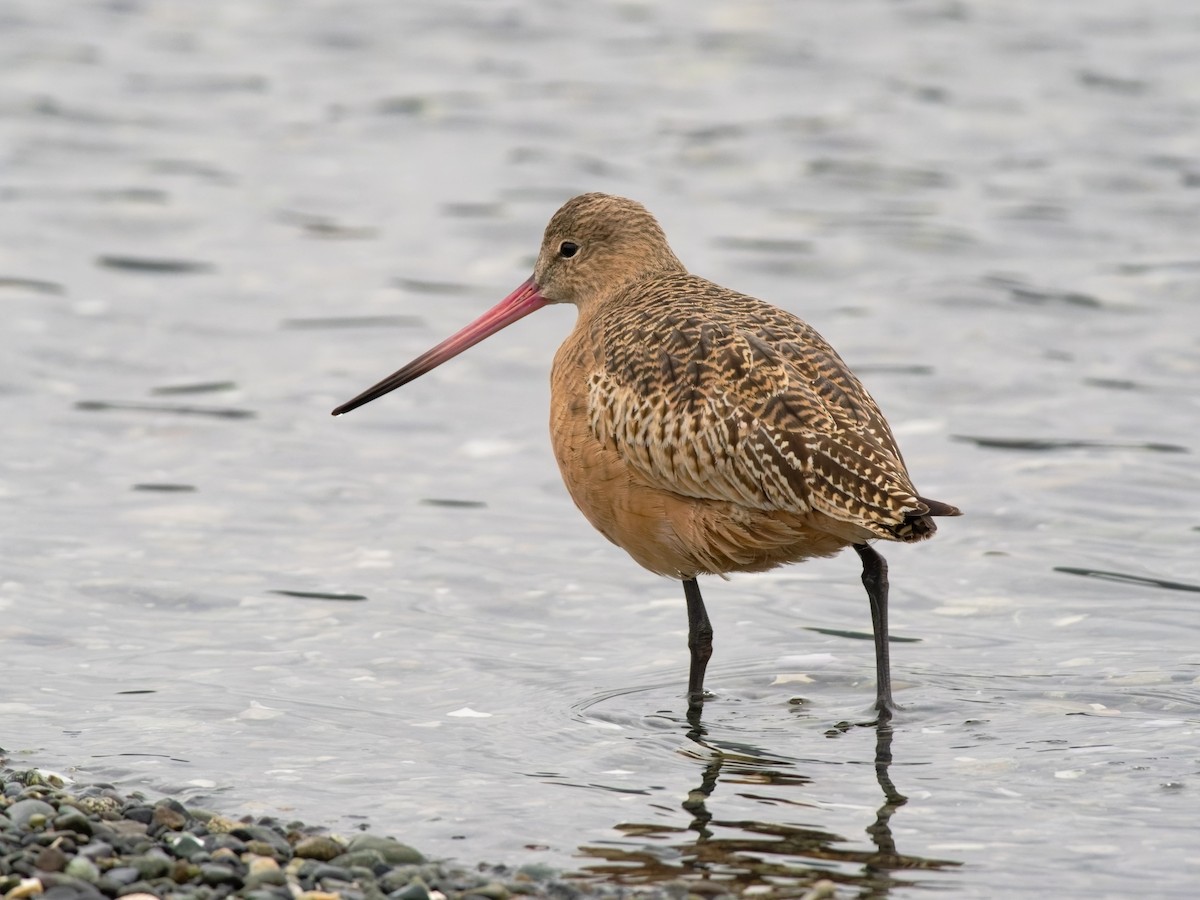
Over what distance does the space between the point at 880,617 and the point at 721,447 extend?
995mm

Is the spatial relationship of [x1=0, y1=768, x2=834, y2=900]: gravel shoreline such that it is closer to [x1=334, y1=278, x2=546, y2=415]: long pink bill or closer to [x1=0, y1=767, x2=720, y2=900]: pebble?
[x1=0, y1=767, x2=720, y2=900]: pebble

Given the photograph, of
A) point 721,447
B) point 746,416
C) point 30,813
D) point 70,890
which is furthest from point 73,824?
point 746,416

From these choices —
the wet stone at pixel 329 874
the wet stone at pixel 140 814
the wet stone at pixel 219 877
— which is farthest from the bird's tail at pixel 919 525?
the wet stone at pixel 140 814

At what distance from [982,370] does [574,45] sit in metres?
7.88

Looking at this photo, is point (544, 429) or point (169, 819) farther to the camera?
point (544, 429)

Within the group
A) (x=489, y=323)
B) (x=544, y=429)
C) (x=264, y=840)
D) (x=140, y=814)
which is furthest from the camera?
(x=544, y=429)

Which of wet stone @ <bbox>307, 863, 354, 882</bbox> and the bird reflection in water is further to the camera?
the bird reflection in water

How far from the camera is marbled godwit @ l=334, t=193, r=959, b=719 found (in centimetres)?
625

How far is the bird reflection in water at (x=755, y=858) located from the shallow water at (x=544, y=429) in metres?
0.02

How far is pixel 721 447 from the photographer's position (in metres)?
6.39

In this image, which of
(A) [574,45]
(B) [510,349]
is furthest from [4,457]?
(A) [574,45]

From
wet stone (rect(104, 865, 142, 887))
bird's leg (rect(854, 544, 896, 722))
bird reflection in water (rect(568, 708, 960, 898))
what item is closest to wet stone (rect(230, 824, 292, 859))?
wet stone (rect(104, 865, 142, 887))

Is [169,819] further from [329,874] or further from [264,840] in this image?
[329,874]

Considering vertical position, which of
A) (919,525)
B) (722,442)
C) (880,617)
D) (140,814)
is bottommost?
(140,814)
